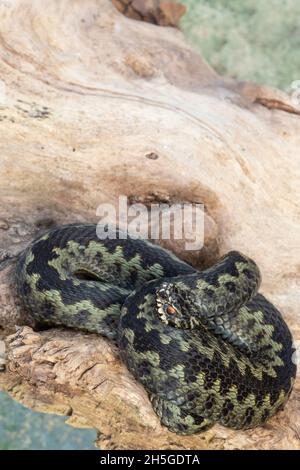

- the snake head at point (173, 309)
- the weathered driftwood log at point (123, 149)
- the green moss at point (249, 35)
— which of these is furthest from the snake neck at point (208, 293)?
the green moss at point (249, 35)

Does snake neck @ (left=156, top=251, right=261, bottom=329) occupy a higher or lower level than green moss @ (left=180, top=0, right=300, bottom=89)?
lower

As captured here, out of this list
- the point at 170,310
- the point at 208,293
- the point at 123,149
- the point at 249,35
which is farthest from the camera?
the point at 249,35

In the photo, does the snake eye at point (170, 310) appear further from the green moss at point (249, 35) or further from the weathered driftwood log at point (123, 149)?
the green moss at point (249, 35)

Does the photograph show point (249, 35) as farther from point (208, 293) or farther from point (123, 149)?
point (208, 293)

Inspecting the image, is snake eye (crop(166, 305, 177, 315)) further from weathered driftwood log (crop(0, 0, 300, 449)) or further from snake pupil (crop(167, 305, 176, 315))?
weathered driftwood log (crop(0, 0, 300, 449))

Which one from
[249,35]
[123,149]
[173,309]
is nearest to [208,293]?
[173,309]

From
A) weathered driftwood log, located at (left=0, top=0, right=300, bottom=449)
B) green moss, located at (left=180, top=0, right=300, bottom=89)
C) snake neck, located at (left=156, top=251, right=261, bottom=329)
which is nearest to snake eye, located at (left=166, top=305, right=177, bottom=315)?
snake neck, located at (left=156, top=251, right=261, bottom=329)

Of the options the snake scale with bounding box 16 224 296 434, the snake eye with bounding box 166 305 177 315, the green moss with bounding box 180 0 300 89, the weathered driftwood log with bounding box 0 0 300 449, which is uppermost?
the green moss with bounding box 180 0 300 89

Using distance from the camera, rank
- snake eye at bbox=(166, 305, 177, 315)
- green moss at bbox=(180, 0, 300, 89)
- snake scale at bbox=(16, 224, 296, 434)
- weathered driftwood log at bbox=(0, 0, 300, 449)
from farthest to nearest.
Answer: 1. green moss at bbox=(180, 0, 300, 89)
2. weathered driftwood log at bbox=(0, 0, 300, 449)
3. snake eye at bbox=(166, 305, 177, 315)
4. snake scale at bbox=(16, 224, 296, 434)

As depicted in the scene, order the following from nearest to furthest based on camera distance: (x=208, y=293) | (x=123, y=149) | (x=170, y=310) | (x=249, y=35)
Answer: (x=170, y=310) < (x=208, y=293) < (x=123, y=149) < (x=249, y=35)
